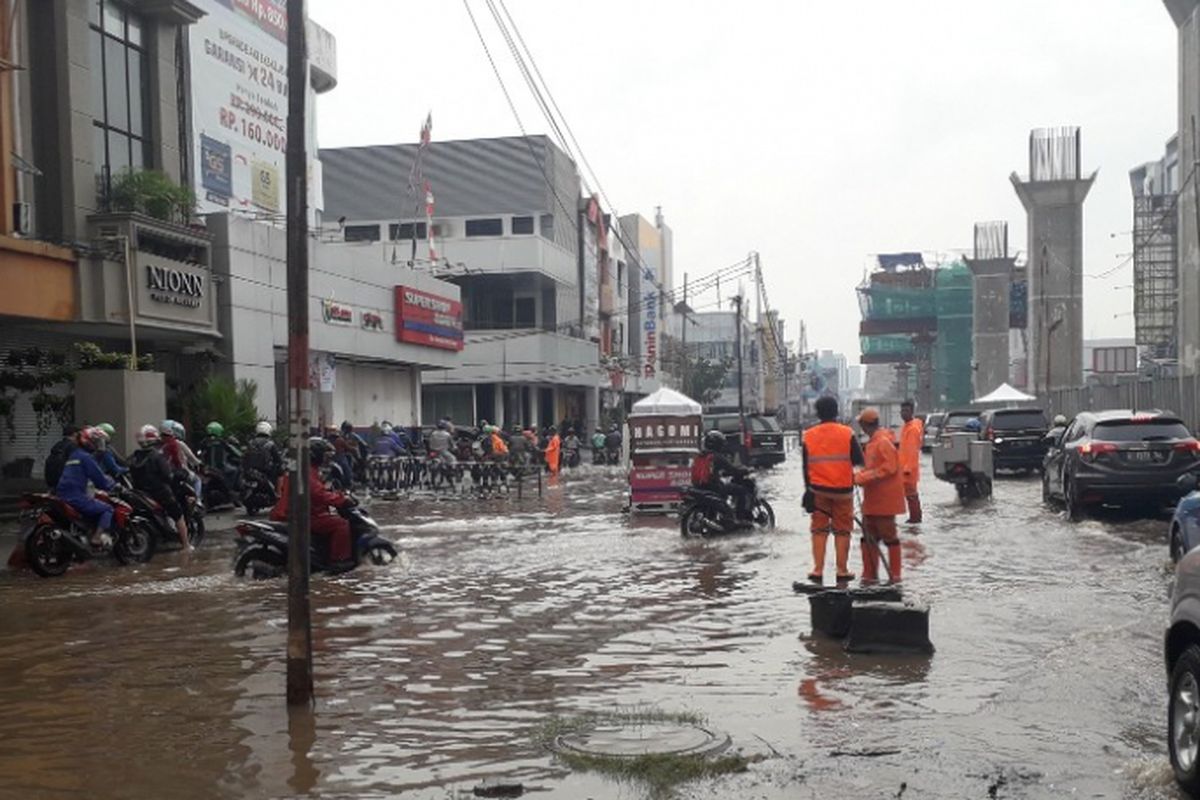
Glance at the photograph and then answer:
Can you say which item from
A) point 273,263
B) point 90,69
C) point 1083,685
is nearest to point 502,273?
point 273,263

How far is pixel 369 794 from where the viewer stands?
5414mm

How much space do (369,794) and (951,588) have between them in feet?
24.1

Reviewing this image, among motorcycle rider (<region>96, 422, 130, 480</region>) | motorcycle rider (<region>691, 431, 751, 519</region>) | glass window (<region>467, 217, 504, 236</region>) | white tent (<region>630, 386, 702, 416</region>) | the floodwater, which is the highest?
glass window (<region>467, 217, 504, 236</region>)

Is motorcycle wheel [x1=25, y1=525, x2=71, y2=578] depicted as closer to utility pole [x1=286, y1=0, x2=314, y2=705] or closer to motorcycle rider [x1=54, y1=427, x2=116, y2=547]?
motorcycle rider [x1=54, y1=427, x2=116, y2=547]

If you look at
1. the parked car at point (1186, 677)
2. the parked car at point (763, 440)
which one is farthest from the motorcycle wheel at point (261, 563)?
the parked car at point (763, 440)

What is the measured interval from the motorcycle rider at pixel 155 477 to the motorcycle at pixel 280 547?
2793 millimetres

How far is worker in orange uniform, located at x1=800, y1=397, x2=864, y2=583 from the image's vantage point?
35.7ft

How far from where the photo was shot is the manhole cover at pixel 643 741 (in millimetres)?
5785

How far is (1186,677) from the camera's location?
5.14m

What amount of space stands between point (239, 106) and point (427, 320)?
32.8 feet

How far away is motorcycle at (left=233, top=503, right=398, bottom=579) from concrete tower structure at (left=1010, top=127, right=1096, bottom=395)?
46749 millimetres

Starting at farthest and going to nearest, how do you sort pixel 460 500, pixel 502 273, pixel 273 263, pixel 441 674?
pixel 502 273
pixel 273 263
pixel 460 500
pixel 441 674

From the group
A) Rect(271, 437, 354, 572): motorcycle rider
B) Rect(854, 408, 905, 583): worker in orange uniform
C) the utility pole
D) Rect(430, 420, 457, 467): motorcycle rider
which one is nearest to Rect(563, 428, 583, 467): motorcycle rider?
Rect(430, 420, 457, 467): motorcycle rider

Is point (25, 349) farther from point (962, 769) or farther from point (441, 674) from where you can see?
point (962, 769)
